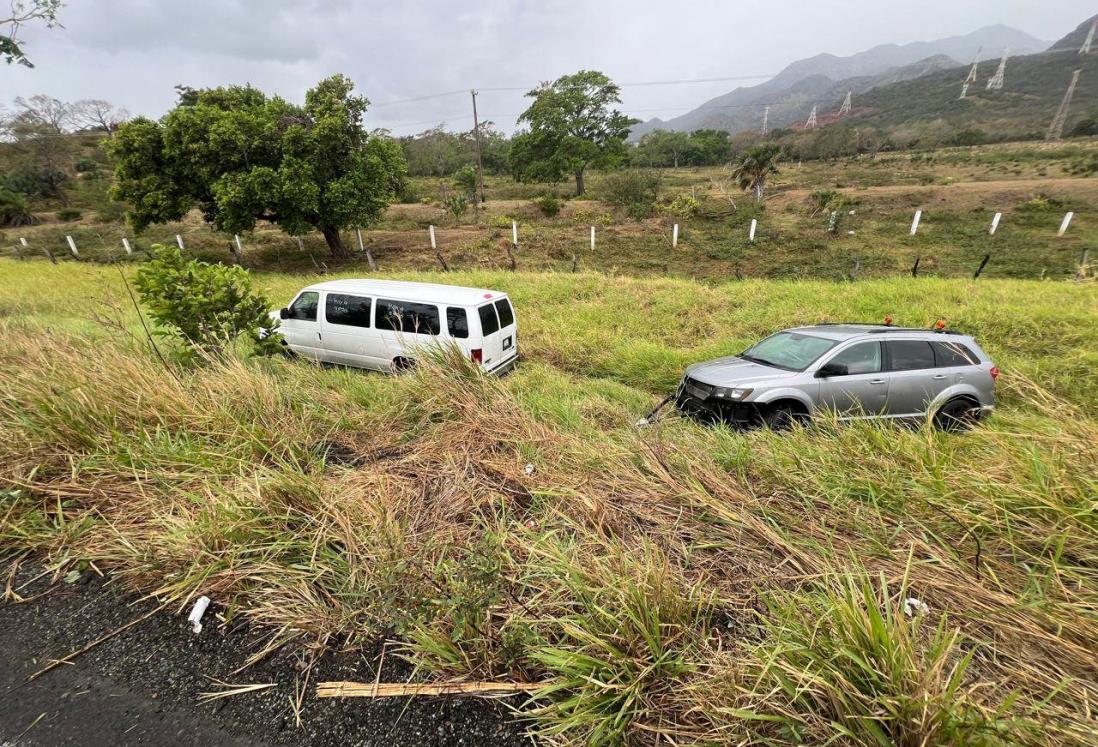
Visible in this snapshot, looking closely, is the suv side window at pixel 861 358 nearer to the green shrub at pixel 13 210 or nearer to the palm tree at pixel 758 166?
the palm tree at pixel 758 166

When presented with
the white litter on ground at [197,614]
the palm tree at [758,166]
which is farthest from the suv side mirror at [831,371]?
the palm tree at [758,166]

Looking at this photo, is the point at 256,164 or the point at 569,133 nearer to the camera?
the point at 256,164

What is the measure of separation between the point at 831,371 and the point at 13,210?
167ft

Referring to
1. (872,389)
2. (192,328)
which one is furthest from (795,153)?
(192,328)

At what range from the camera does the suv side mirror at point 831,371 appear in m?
5.30

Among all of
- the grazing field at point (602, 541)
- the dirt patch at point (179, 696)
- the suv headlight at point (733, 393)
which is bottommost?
the suv headlight at point (733, 393)

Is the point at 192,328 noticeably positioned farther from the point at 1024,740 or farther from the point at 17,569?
the point at 1024,740

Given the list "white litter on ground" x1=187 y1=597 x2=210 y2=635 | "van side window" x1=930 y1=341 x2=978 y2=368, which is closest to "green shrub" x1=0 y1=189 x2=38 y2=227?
"white litter on ground" x1=187 y1=597 x2=210 y2=635

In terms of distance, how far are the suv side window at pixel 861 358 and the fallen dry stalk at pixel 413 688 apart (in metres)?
5.53

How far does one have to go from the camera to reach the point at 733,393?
5.24m

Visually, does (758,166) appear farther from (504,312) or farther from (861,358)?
(504,312)

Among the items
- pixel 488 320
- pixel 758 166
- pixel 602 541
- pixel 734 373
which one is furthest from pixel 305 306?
pixel 758 166

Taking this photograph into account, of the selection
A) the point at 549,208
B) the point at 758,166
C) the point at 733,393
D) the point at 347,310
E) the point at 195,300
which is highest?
the point at 758,166

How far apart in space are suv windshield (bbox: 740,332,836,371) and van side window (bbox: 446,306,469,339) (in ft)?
13.8
